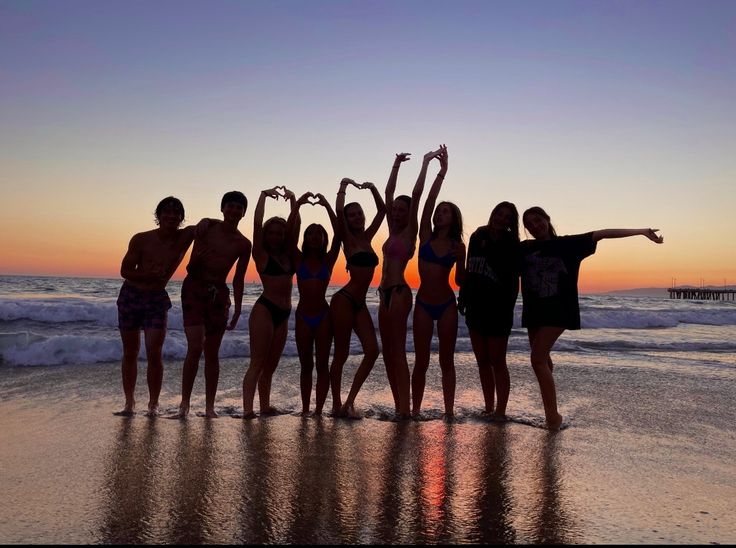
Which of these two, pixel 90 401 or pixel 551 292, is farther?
pixel 90 401

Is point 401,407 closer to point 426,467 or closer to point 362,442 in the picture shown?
point 362,442

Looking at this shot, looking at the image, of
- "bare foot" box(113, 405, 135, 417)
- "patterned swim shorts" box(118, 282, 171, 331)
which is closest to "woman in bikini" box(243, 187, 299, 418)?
"patterned swim shorts" box(118, 282, 171, 331)

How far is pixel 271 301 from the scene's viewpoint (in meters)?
6.05

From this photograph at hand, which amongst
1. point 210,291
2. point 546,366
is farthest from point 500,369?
point 210,291

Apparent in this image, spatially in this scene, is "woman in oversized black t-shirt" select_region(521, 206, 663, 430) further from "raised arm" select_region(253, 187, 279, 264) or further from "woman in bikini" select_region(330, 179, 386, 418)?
"raised arm" select_region(253, 187, 279, 264)

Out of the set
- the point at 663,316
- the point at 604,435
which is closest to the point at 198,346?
the point at 604,435

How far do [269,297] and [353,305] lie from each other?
2.85 feet

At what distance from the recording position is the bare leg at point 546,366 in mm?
5668

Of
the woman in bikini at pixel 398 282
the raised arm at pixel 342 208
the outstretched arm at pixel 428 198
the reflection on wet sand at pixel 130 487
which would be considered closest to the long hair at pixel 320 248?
the raised arm at pixel 342 208

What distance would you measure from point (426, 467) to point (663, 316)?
25983 millimetres

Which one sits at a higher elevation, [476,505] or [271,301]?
[271,301]

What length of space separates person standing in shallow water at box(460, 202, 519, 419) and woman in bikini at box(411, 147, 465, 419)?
184 mm

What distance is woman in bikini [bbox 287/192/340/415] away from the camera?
6043 mm

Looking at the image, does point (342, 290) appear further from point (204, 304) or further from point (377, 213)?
point (204, 304)
